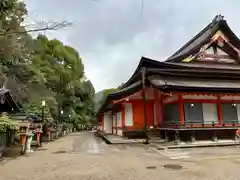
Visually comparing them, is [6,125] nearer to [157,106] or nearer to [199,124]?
[157,106]

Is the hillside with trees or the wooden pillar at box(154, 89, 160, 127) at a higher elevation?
the hillside with trees

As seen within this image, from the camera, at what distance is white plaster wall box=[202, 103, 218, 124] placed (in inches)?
551

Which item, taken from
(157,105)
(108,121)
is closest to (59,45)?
(108,121)

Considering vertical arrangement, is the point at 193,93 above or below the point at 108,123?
above

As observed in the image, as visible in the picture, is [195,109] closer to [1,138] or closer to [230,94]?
[230,94]

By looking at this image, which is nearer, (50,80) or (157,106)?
(157,106)

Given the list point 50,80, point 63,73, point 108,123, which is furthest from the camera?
point 63,73

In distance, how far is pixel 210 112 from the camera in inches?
556

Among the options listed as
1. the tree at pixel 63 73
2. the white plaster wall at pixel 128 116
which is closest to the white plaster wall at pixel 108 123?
the tree at pixel 63 73

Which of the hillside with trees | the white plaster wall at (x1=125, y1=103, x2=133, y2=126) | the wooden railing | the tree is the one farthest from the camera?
the tree

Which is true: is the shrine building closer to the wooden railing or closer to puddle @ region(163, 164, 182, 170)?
the wooden railing


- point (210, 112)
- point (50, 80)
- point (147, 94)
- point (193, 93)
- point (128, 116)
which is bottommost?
point (128, 116)

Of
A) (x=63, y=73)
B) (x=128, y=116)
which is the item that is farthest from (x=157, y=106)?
(x=63, y=73)

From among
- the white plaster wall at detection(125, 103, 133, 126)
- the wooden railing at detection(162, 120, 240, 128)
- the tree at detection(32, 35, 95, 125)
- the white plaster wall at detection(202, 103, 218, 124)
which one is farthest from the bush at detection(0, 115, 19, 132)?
the tree at detection(32, 35, 95, 125)
